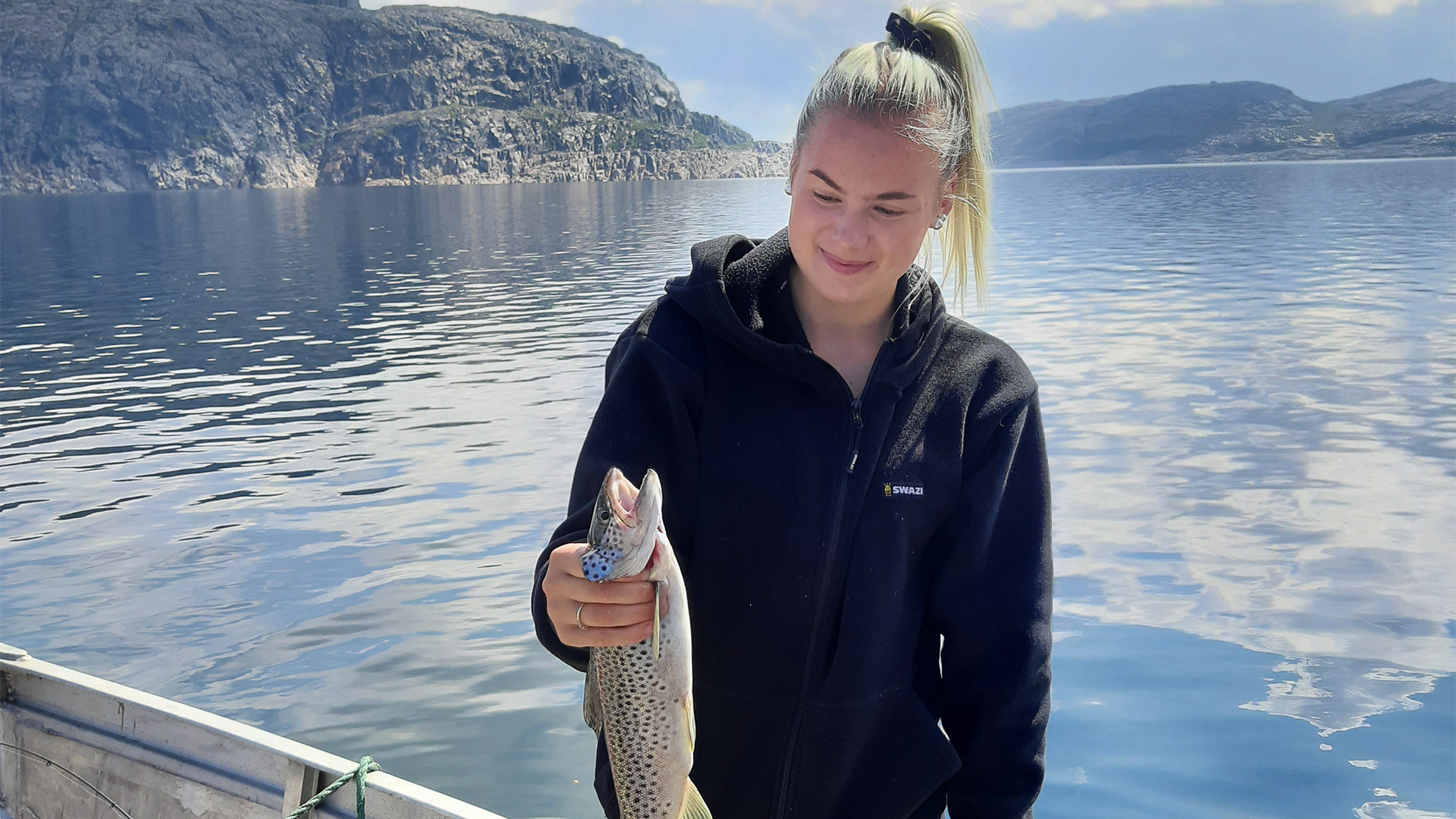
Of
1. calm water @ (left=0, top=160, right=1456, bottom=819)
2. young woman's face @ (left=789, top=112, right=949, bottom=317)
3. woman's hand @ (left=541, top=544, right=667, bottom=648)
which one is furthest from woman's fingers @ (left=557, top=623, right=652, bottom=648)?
calm water @ (left=0, top=160, right=1456, bottom=819)

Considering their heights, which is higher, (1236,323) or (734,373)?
(734,373)

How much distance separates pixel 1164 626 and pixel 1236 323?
15665 mm

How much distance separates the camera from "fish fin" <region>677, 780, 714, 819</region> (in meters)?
2.28

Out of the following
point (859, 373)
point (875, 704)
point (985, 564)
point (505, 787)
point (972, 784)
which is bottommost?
point (505, 787)

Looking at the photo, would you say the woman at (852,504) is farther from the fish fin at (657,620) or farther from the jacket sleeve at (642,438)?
the fish fin at (657,620)

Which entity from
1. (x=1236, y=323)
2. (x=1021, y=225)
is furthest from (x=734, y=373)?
(x=1021, y=225)

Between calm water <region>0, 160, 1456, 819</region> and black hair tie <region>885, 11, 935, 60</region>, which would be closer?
black hair tie <region>885, 11, 935, 60</region>

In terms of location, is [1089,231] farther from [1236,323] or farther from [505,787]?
[505,787]

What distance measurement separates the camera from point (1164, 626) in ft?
27.9

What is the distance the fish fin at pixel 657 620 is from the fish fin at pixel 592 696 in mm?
232

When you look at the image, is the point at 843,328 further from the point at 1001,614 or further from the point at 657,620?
the point at 657,620

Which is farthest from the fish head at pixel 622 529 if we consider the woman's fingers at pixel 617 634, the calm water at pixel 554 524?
the calm water at pixel 554 524

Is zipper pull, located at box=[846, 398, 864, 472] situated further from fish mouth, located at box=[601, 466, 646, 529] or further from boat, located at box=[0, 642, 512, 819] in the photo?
boat, located at box=[0, 642, 512, 819]

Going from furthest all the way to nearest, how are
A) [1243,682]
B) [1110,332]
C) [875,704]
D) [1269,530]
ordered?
[1110,332]
[1269,530]
[1243,682]
[875,704]
